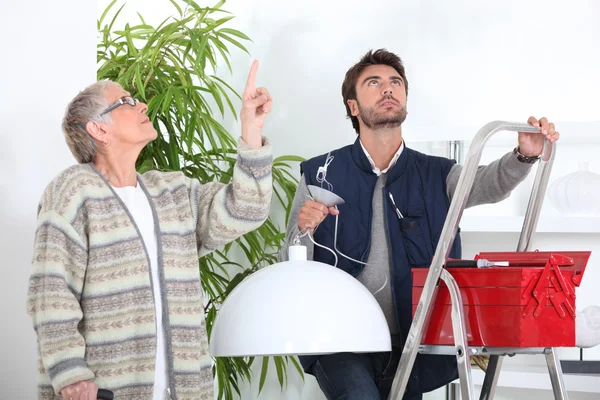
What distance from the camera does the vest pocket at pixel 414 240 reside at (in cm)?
263

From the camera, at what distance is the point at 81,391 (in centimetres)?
194

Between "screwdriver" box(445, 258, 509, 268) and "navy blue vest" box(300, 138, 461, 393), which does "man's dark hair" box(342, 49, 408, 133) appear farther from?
"screwdriver" box(445, 258, 509, 268)

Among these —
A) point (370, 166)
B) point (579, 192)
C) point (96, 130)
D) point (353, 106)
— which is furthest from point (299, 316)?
point (579, 192)

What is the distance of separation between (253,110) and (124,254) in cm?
50

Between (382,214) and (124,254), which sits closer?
(124,254)

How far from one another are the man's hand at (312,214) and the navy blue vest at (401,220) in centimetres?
29

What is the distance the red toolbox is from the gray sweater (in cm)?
52

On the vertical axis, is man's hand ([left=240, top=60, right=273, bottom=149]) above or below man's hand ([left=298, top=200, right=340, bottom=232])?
above

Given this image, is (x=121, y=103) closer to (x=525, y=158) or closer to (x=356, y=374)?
(x=356, y=374)

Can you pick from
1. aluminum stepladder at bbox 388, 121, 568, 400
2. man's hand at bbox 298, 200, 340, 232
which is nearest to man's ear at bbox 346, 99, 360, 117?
man's hand at bbox 298, 200, 340, 232

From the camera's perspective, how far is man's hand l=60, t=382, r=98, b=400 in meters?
1.93

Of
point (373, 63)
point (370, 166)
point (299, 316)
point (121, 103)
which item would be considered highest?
point (373, 63)

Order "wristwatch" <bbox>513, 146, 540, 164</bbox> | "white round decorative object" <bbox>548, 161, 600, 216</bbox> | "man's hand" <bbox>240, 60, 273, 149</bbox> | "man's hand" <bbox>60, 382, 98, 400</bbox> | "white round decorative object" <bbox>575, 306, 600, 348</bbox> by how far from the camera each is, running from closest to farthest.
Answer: "man's hand" <bbox>60, 382, 98, 400</bbox> < "man's hand" <bbox>240, 60, 273, 149</bbox> < "wristwatch" <bbox>513, 146, 540, 164</bbox> < "white round decorative object" <bbox>575, 306, 600, 348</bbox> < "white round decorative object" <bbox>548, 161, 600, 216</bbox>

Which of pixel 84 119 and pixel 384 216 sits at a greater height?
pixel 84 119
